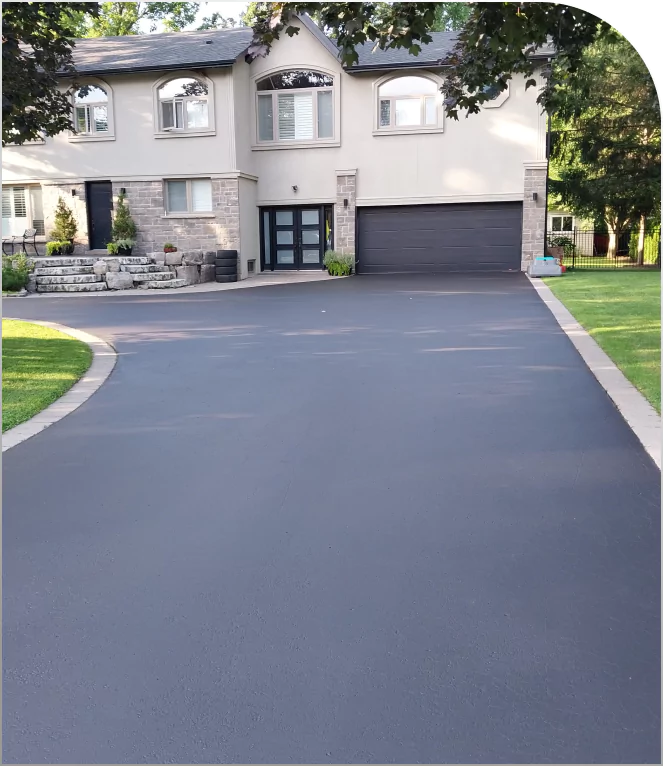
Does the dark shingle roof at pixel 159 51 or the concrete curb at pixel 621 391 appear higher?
the dark shingle roof at pixel 159 51

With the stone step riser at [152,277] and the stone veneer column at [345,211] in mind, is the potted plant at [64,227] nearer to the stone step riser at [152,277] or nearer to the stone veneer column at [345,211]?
the stone step riser at [152,277]

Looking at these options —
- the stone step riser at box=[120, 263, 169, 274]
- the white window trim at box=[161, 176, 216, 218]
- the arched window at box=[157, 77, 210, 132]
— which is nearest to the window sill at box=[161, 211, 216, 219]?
the white window trim at box=[161, 176, 216, 218]

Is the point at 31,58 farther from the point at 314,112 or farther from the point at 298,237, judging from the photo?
the point at 298,237

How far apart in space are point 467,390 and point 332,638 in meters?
4.77

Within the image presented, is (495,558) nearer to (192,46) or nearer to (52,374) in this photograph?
(52,374)

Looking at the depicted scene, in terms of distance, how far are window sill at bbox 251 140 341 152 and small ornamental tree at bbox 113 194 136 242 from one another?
15.2 feet

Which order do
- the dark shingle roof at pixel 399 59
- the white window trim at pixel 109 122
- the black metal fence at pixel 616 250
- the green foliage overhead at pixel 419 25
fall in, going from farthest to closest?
1. the black metal fence at pixel 616 250
2. the white window trim at pixel 109 122
3. the dark shingle roof at pixel 399 59
4. the green foliage overhead at pixel 419 25

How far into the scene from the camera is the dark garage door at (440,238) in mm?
24016

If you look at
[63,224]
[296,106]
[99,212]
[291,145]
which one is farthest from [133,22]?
[291,145]

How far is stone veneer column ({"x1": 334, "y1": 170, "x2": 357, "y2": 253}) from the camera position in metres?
24.3

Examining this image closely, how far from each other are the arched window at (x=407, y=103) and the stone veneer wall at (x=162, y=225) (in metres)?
6.07

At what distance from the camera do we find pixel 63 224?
24391 mm

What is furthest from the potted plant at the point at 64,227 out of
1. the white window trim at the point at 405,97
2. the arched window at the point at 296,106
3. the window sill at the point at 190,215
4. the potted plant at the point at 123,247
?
the white window trim at the point at 405,97

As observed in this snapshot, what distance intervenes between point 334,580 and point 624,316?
10.0m
